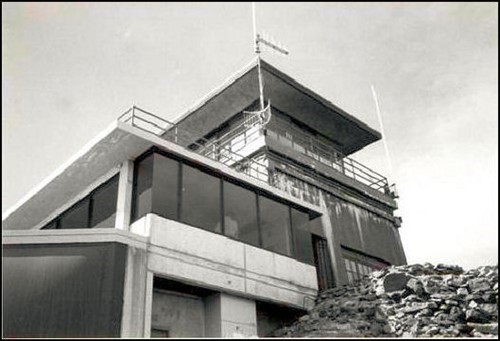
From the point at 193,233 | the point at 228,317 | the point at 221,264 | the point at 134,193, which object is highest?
the point at 134,193

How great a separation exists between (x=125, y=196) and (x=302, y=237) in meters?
6.69

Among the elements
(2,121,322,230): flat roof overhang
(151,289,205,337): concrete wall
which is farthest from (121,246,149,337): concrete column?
(2,121,322,230): flat roof overhang

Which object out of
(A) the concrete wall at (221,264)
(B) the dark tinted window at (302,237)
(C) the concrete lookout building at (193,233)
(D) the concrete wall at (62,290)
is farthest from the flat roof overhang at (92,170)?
(D) the concrete wall at (62,290)

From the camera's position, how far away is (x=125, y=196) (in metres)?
13.1

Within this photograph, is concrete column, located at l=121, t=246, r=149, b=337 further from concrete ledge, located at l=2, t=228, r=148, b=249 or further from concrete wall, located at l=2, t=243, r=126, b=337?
concrete ledge, located at l=2, t=228, r=148, b=249

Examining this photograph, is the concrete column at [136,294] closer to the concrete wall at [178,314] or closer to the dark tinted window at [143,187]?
the concrete wall at [178,314]

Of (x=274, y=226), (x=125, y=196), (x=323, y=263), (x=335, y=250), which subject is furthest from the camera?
(x=335, y=250)

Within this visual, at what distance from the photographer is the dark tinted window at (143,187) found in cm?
1265

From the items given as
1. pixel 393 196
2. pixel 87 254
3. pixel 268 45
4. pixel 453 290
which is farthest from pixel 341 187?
pixel 87 254

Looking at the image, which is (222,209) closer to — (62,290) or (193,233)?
(193,233)

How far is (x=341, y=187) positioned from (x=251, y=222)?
7.98m

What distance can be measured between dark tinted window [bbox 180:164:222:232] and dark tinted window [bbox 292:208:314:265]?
3.57 metres

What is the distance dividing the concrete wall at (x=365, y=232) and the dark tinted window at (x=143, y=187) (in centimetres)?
916

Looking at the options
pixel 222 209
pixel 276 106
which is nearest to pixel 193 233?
pixel 222 209
